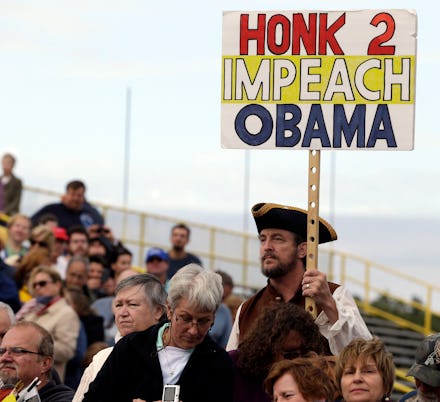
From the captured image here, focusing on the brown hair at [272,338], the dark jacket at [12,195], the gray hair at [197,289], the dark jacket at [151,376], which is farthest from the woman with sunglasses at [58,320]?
the dark jacket at [12,195]

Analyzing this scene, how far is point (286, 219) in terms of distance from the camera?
9.77 meters

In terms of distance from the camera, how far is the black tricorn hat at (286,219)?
31.9ft

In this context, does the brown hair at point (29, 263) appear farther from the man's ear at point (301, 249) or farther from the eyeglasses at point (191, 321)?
the eyeglasses at point (191, 321)

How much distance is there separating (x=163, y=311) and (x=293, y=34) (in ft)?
5.76

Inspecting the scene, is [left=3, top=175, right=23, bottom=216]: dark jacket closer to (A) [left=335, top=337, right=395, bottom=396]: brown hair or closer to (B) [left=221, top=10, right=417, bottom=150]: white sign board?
(B) [left=221, top=10, right=417, bottom=150]: white sign board

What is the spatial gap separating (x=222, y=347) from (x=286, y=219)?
1030 mm

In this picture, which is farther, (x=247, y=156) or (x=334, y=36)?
(x=247, y=156)

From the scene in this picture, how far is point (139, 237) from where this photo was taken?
28859mm

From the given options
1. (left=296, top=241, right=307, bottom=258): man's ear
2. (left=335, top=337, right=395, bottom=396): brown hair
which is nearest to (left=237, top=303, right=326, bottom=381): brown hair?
(left=335, top=337, right=395, bottom=396): brown hair

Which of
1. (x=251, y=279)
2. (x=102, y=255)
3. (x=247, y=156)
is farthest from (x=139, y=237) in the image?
(x=102, y=255)

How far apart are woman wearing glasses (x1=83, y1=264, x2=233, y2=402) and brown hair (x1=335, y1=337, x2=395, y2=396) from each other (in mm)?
562

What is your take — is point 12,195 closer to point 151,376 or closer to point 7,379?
point 7,379

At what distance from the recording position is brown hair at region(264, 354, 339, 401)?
8023mm

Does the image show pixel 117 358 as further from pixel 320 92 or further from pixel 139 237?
pixel 139 237
